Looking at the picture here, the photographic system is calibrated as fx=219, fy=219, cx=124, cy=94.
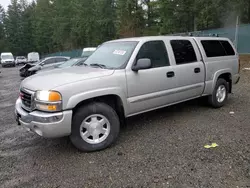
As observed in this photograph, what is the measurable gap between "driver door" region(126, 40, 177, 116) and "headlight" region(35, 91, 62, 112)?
1.21m

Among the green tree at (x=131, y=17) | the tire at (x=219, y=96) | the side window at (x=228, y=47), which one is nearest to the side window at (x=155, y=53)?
the tire at (x=219, y=96)

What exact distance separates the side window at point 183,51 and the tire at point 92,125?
188 cm

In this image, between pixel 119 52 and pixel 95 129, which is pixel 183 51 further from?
pixel 95 129

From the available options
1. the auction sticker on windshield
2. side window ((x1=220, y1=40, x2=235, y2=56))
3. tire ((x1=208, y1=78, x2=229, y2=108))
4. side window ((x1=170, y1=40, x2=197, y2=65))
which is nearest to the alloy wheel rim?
the auction sticker on windshield

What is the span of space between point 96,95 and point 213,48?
11.2 feet

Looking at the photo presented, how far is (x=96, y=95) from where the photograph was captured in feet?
11.0

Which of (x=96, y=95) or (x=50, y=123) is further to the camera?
(x=96, y=95)

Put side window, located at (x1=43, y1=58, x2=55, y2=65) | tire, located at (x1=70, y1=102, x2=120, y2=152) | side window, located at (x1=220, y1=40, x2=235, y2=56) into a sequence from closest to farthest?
tire, located at (x1=70, y1=102, x2=120, y2=152) → side window, located at (x1=220, y1=40, x2=235, y2=56) → side window, located at (x1=43, y1=58, x2=55, y2=65)

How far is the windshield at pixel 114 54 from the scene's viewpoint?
12.8 ft

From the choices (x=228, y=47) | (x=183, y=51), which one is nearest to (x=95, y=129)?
(x=183, y=51)

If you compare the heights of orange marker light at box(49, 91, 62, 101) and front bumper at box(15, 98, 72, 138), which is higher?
orange marker light at box(49, 91, 62, 101)

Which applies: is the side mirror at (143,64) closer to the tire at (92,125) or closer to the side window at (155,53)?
the side window at (155,53)

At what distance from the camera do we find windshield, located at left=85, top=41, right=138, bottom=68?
12.8 ft

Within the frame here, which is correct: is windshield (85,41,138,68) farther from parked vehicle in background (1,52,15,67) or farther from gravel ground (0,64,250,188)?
parked vehicle in background (1,52,15,67)
